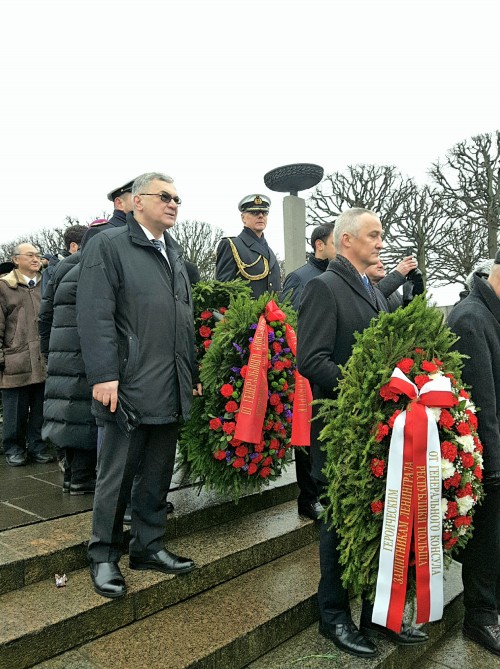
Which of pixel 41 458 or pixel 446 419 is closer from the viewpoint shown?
pixel 446 419

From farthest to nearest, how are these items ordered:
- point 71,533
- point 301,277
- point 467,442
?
point 301,277 < point 71,533 < point 467,442

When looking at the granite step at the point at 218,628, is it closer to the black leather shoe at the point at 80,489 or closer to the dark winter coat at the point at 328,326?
the dark winter coat at the point at 328,326

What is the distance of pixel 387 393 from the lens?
105 inches

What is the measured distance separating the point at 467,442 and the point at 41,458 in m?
3.96

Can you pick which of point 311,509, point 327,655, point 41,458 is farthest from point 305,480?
point 41,458

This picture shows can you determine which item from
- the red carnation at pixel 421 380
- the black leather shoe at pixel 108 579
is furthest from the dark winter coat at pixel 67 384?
the red carnation at pixel 421 380

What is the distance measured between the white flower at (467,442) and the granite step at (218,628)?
1.22 metres

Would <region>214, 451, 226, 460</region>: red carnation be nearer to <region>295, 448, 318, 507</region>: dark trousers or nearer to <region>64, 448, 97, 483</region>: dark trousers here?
<region>295, 448, 318, 507</region>: dark trousers

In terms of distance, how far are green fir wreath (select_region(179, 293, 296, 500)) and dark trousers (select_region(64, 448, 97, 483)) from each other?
0.80 meters

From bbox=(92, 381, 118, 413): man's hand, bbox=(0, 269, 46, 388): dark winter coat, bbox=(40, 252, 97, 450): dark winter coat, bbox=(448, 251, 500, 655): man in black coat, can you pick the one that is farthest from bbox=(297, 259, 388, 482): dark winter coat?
bbox=(0, 269, 46, 388): dark winter coat

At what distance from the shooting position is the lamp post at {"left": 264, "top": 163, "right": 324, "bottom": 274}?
7.97 m

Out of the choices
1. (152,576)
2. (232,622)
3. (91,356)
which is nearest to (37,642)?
(152,576)

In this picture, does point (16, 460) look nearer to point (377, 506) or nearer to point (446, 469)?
point (377, 506)

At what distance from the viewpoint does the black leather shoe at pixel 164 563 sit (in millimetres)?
3150
